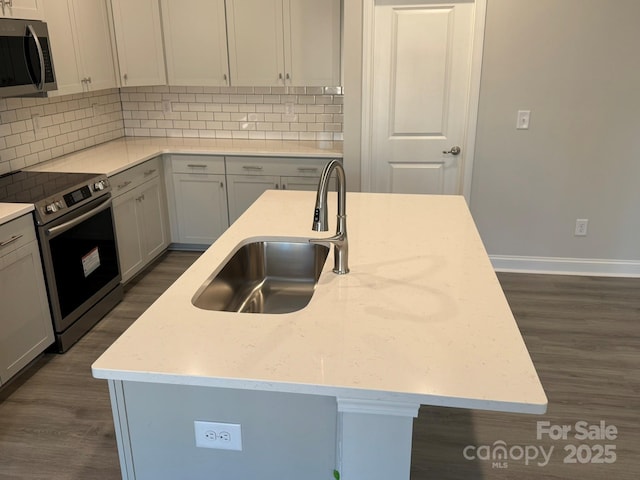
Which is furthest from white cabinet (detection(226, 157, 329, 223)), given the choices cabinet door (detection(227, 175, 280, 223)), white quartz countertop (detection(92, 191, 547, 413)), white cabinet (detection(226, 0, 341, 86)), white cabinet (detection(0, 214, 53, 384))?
white quartz countertop (detection(92, 191, 547, 413))

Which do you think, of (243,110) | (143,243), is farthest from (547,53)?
(143,243)

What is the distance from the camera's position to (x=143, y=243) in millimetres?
4180

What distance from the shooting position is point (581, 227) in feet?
13.5

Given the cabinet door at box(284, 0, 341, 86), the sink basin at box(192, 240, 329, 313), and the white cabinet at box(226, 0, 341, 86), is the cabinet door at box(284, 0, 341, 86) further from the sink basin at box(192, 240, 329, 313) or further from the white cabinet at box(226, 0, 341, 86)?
the sink basin at box(192, 240, 329, 313)

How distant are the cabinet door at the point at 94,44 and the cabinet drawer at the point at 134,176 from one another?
2.13ft

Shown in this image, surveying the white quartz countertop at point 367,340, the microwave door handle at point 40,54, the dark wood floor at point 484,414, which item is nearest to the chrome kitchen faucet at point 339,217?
the white quartz countertop at point 367,340

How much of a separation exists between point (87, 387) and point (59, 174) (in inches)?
54.5

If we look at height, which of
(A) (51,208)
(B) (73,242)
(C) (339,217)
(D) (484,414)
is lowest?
(D) (484,414)

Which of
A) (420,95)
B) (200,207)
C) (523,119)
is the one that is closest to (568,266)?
(523,119)

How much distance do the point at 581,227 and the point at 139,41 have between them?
3656 mm

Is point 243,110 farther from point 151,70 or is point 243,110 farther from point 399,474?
point 399,474

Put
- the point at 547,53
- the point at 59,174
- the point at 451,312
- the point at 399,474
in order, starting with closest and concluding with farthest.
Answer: the point at 399,474
the point at 451,312
the point at 59,174
the point at 547,53

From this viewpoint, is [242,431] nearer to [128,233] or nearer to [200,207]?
[128,233]

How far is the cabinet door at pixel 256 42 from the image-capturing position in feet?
13.8
